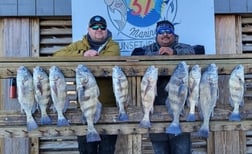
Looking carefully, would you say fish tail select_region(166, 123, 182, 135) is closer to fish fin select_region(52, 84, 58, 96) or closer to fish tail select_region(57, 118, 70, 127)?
fish tail select_region(57, 118, 70, 127)

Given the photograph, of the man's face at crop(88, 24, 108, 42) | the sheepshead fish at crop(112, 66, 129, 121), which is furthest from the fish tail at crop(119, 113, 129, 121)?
the man's face at crop(88, 24, 108, 42)

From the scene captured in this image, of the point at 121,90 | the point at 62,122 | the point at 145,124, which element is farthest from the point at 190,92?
the point at 62,122

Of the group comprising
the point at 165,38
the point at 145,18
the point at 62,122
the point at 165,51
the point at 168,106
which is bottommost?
the point at 62,122

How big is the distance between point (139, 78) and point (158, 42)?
1.74ft

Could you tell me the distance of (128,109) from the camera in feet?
11.7

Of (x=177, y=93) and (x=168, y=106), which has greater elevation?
(x=177, y=93)

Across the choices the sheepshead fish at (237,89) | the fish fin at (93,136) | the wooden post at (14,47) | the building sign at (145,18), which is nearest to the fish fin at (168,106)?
the sheepshead fish at (237,89)

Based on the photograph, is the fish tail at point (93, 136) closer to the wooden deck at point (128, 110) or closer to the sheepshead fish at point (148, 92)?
the wooden deck at point (128, 110)

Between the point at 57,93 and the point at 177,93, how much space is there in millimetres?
898

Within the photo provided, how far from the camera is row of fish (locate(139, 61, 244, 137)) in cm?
350

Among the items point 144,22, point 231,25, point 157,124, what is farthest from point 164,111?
point 231,25

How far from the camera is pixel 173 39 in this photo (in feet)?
13.3

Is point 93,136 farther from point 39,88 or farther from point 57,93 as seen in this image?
point 39,88

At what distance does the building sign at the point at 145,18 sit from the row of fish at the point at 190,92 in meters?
1.27
